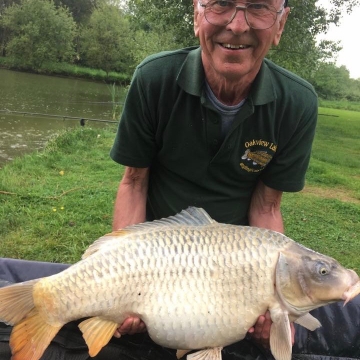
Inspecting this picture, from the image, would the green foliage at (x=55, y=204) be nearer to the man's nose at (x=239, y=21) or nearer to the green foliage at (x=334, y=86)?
the man's nose at (x=239, y=21)

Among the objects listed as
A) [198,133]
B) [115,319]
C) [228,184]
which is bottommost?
[115,319]

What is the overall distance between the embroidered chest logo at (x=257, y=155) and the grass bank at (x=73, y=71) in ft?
76.8

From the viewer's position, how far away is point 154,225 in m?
1.28

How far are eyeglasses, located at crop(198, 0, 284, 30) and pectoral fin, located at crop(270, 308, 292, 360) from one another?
2.69ft

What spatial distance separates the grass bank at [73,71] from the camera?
2473 cm

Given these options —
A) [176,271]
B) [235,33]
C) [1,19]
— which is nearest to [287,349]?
[176,271]

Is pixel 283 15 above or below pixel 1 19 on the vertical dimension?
below

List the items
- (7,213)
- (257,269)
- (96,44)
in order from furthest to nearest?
(96,44)
(7,213)
(257,269)

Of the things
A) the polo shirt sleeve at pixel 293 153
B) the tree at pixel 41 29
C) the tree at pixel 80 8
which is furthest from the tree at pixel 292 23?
the tree at pixel 80 8

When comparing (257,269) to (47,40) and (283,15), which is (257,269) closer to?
(283,15)

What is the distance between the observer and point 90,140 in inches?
250

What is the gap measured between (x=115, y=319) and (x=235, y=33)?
0.88m

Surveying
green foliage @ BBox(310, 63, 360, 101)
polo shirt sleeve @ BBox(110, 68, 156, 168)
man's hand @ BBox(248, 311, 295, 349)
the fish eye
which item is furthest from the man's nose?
green foliage @ BBox(310, 63, 360, 101)

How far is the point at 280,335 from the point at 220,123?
2.24ft
